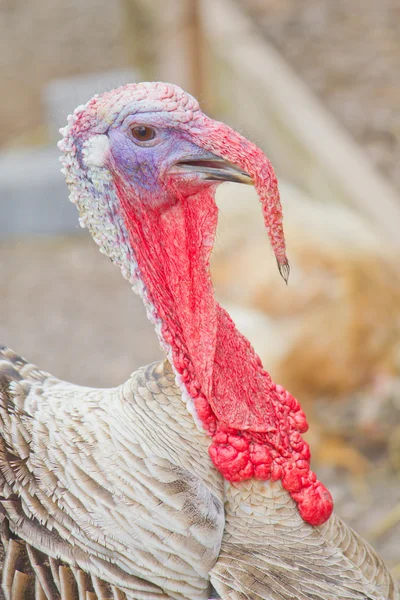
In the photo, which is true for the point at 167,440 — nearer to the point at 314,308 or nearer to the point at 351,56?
the point at 314,308

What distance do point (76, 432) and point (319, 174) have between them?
10.9 feet

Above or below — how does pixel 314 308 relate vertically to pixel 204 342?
above

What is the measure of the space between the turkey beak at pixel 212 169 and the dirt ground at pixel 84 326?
1.98 meters

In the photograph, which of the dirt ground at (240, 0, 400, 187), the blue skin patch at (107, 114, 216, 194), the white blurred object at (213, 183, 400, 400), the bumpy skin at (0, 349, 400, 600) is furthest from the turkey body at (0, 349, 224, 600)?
the dirt ground at (240, 0, 400, 187)

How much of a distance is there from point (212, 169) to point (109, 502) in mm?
682

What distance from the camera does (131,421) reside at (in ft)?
5.59

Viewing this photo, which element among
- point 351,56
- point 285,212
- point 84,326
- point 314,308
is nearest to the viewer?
point 314,308

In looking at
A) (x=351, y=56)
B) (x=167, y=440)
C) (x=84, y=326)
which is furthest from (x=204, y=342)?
(x=351, y=56)

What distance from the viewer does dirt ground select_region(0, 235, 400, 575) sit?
3305 mm

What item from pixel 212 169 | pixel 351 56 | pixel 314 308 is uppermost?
pixel 351 56

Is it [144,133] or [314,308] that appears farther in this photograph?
[314,308]

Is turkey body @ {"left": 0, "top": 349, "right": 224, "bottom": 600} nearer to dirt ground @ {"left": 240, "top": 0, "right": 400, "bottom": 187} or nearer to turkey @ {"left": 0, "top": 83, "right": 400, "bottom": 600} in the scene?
turkey @ {"left": 0, "top": 83, "right": 400, "bottom": 600}

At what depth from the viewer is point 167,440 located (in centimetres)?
168

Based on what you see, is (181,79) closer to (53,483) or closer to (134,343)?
(134,343)
